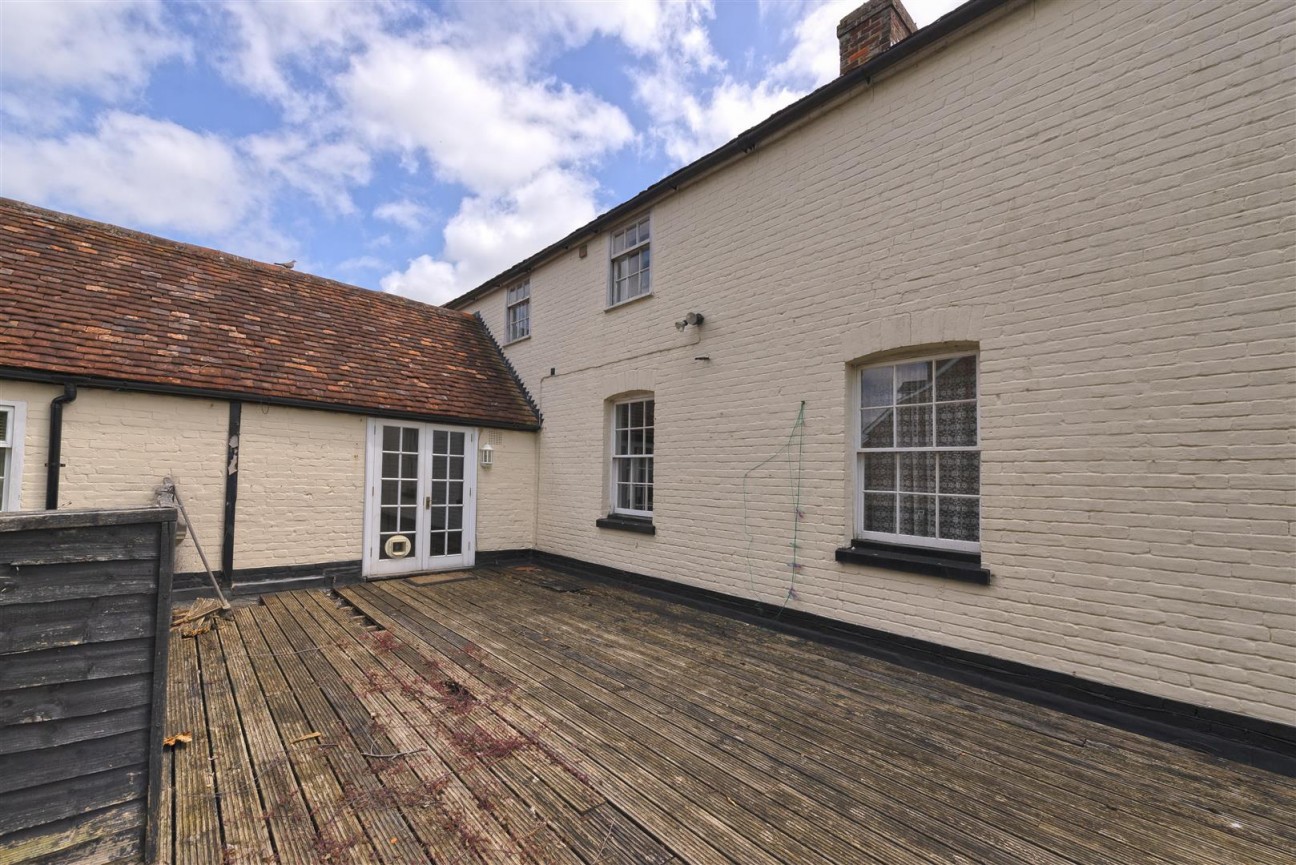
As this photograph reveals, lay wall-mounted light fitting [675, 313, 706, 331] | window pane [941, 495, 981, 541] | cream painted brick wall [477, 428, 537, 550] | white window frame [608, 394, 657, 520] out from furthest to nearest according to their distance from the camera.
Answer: cream painted brick wall [477, 428, 537, 550], white window frame [608, 394, 657, 520], wall-mounted light fitting [675, 313, 706, 331], window pane [941, 495, 981, 541]

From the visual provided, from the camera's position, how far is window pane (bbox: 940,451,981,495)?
447cm

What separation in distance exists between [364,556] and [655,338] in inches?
196

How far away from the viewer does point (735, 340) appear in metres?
6.25

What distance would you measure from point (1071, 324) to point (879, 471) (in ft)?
6.02

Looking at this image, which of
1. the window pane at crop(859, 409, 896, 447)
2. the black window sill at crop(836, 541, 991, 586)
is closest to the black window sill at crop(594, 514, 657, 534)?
the black window sill at crop(836, 541, 991, 586)

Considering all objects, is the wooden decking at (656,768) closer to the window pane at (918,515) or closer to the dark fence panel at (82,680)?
the dark fence panel at (82,680)

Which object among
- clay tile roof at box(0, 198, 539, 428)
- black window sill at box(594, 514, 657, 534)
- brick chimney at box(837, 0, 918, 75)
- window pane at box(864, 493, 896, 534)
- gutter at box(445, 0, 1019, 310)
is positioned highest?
brick chimney at box(837, 0, 918, 75)

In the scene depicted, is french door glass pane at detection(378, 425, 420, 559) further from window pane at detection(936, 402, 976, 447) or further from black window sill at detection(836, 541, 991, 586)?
window pane at detection(936, 402, 976, 447)

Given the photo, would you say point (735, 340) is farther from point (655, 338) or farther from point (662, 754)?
point (662, 754)

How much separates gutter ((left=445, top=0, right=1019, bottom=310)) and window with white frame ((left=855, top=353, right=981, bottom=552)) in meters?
2.68

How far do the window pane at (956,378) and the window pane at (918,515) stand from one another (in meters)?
0.89

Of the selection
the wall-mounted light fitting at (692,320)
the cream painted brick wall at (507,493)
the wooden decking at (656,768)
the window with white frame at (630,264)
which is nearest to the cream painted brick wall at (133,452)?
the wooden decking at (656,768)

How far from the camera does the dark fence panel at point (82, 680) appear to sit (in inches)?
78.2

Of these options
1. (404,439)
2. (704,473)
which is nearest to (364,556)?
(404,439)
